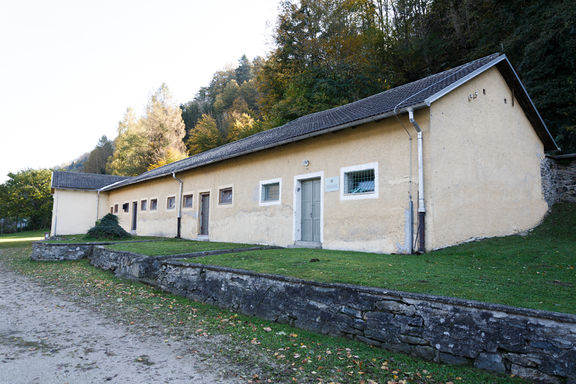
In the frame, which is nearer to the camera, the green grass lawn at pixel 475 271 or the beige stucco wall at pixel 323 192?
the green grass lawn at pixel 475 271

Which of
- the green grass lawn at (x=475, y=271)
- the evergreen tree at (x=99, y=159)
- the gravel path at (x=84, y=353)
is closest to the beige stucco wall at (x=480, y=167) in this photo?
the green grass lawn at (x=475, y=271)

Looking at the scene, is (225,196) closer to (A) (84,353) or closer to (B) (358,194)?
(B) (358,194)

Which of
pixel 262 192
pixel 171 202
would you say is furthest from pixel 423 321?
pixel 171 202

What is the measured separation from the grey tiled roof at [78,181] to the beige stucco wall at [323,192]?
42.6 feet

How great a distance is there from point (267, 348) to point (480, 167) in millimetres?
7769

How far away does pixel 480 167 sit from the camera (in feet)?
29.7

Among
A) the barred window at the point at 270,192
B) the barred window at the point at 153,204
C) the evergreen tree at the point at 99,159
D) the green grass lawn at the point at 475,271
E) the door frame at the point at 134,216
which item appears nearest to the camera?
the green grass lawn at the point at 475,271

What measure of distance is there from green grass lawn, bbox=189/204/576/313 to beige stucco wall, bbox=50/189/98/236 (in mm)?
21801

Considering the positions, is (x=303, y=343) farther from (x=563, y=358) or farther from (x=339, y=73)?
(x=339, y=73)

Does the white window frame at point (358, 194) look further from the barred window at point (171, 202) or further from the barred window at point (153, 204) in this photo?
the barred window at point (153, 204)

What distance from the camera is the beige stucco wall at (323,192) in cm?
798

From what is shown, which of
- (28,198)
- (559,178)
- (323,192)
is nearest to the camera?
(323,192)

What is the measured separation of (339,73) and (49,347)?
2255cm

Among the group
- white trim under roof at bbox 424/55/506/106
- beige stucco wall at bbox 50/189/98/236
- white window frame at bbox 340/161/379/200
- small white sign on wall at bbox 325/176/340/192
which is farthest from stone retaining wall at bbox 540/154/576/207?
beige stucco wall at bbox 50/189/98/236
